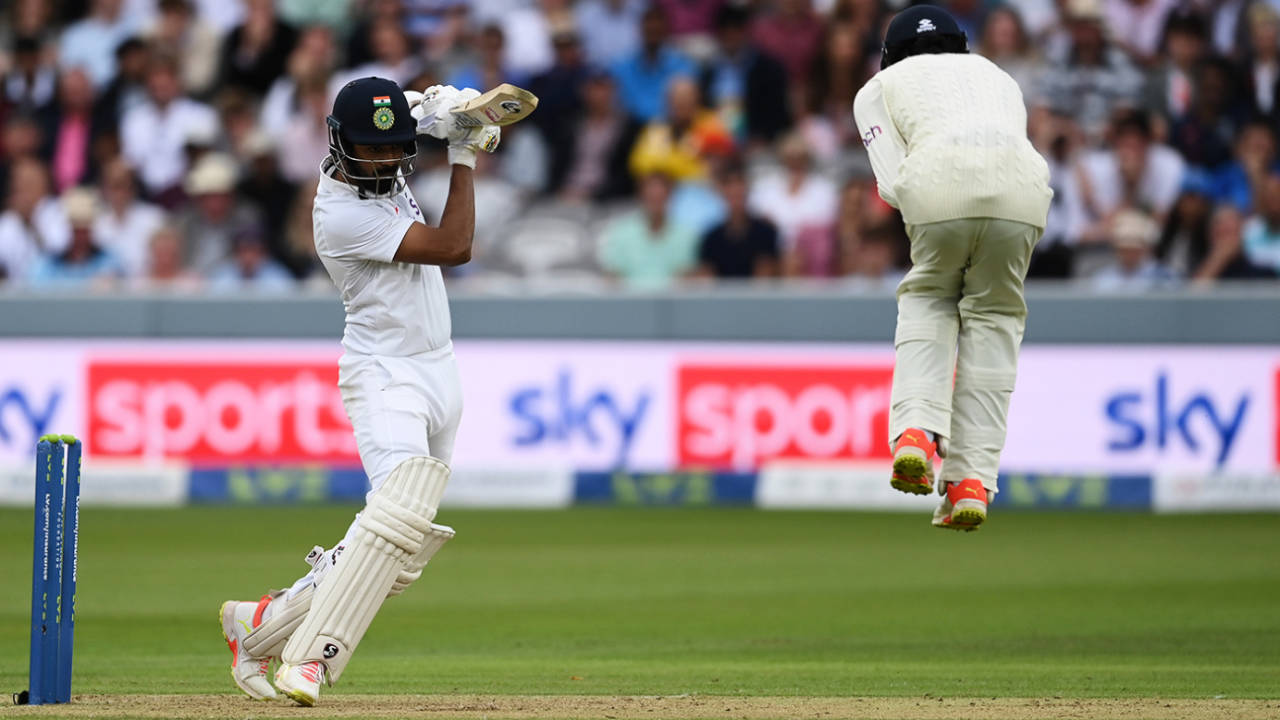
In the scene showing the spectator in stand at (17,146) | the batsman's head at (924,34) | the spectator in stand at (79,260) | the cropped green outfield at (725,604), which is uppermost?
the batsman's head at (924,34)

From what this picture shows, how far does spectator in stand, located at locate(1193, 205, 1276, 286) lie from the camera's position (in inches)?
538

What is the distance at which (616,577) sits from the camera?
1091 cm

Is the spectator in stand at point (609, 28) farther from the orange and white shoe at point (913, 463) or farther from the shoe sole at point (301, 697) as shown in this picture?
the shoe sole at point (301, 697)

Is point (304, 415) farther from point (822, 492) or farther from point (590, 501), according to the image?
point (822, 492)

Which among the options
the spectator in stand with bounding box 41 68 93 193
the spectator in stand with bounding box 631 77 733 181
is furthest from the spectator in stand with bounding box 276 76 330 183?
the spectator in stand with bounding box 631 77 733 181

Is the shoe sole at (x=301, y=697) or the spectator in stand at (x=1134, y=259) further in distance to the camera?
the spectator in stand at (x=1134, y=259)

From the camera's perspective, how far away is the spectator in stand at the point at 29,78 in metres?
16.4

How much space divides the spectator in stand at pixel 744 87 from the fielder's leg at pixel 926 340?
29.5 feet

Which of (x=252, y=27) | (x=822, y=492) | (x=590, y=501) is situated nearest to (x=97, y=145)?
(x=252, y=27)

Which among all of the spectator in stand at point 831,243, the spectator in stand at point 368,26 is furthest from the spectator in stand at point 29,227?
the spectator in stand at point 831,243

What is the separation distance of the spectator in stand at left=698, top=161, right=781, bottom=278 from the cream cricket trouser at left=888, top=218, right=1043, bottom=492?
8.05m

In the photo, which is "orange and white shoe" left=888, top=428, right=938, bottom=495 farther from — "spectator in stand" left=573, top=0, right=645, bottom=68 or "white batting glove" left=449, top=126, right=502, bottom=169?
"spectator in stand" left=573, top=0, right=645, bottom=68

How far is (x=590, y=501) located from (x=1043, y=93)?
174 inches

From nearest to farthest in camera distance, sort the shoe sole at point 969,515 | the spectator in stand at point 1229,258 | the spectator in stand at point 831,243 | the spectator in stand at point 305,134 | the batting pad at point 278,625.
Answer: the shoe sole at point 969,515 < the batting pad at point 278,625 < the spectator in stand at point 1229,258 < the spectator in stand at point 831,243 < the spectator in stand at point 305,134
